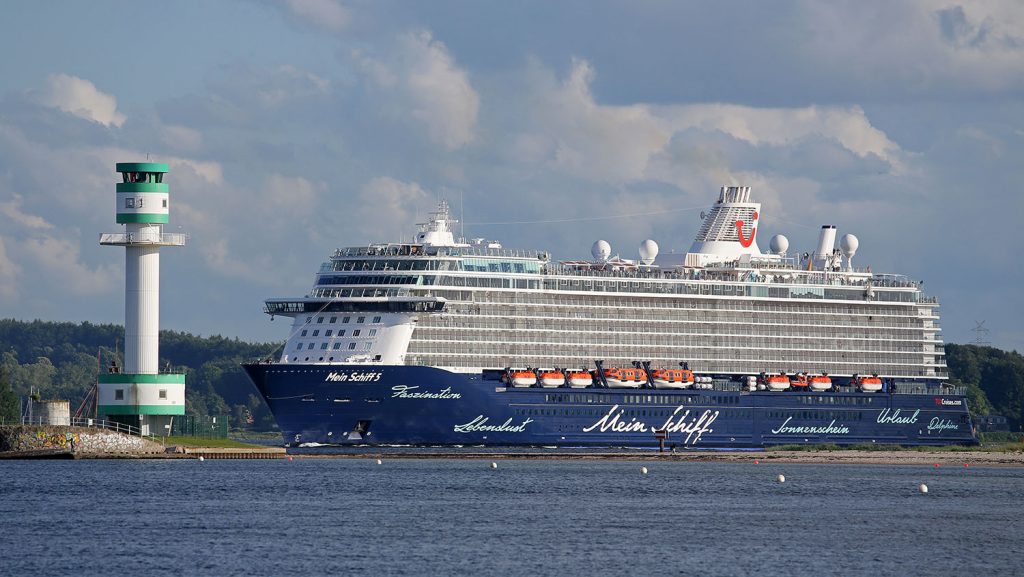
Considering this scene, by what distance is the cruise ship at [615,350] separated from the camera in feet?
386

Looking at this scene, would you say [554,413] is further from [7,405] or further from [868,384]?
[7,405]

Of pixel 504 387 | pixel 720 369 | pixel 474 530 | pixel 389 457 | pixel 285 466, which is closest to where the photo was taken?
pixel 474 530

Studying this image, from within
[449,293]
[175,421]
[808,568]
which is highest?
[449,293]

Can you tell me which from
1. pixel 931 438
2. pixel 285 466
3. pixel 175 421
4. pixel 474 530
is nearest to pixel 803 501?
pixel 474 530

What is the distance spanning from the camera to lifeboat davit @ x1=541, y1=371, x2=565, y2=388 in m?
124

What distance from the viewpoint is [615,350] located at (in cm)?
12975

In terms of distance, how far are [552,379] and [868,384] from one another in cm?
2852

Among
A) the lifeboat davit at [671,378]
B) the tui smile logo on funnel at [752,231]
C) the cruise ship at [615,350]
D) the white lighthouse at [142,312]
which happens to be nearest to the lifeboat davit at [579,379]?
the cruise ship at [615,350]

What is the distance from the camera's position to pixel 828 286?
14138cm

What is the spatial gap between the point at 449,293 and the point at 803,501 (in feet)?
134

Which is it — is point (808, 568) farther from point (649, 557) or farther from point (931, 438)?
point (931, 438)

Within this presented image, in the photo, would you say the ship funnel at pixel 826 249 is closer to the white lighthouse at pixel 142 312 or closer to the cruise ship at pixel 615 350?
the cruise ship at pixel 615 350

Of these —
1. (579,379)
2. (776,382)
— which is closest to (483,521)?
(579,379)

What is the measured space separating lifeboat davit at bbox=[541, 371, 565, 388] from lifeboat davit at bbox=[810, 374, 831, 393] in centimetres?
2213
